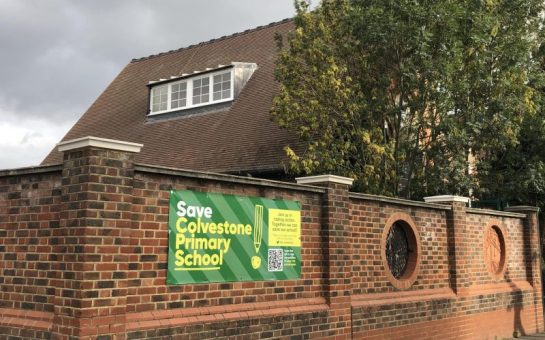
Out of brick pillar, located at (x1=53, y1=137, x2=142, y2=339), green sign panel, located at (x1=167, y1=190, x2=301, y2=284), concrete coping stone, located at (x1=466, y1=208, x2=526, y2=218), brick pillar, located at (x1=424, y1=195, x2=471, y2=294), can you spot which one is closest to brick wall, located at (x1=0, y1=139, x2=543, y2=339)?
brick pillar, located at (x1=53, y1=137, x2=142, y2=339)

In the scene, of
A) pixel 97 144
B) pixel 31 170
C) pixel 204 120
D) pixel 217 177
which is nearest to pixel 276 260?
pixel 217 177

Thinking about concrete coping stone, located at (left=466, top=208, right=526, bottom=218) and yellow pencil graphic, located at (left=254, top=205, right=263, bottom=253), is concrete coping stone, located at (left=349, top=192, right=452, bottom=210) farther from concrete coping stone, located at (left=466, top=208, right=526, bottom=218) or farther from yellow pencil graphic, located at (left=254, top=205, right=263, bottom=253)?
yellow pencil graphic, located at (left=254, top=205, right=263, bottom=253)

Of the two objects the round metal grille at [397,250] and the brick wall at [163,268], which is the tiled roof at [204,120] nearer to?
the round metal grille at [397,250]

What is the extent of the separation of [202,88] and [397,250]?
1162 centimetres

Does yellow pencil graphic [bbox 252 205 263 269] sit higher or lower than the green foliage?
lower

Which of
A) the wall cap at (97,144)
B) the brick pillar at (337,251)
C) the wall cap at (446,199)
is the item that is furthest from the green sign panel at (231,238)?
the wall cap at (446,199)

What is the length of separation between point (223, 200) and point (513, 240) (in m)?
8.79

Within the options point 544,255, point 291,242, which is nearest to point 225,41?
point 544,255

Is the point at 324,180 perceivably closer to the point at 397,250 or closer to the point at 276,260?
the point at 276,260

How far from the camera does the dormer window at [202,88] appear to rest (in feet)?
61.5

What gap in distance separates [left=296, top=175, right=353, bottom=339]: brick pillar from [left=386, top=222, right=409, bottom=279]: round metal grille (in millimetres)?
1300

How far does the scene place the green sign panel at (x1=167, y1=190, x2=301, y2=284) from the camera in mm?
5980

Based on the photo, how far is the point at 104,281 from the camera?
5.18 m

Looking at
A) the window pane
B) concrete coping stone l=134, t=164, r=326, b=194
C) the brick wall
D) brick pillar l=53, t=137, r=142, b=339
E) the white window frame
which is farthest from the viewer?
the window pane
